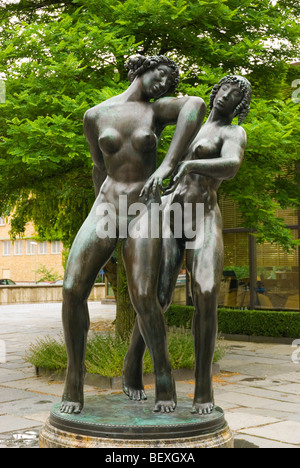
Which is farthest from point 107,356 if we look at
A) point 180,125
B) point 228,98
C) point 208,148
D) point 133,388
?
point 180,125

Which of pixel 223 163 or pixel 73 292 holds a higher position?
pixel 223 163

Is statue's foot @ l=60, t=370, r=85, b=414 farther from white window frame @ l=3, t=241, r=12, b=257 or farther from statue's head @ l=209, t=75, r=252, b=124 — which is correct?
white window frame @ l=3, t=241, r=12, b=257

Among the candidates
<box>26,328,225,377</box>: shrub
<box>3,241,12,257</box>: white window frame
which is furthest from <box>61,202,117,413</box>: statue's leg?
<box>3,241,12,257</box>: white window frame

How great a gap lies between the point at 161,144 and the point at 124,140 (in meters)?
4.20

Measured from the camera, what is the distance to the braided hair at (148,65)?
4.28 m

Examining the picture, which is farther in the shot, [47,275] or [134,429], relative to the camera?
[47,275]

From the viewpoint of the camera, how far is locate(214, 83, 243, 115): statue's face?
180 inches

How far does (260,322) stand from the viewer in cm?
1430

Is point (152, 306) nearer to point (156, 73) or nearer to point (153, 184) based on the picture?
point (153, 184)

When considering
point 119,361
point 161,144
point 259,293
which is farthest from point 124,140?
point 259,293

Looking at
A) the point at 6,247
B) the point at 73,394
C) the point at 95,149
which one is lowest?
the point at 73,394

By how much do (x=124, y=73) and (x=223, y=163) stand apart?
603 centimetres

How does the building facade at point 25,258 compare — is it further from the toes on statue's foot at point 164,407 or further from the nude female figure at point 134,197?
the toes on statue's foot at point 164,407
